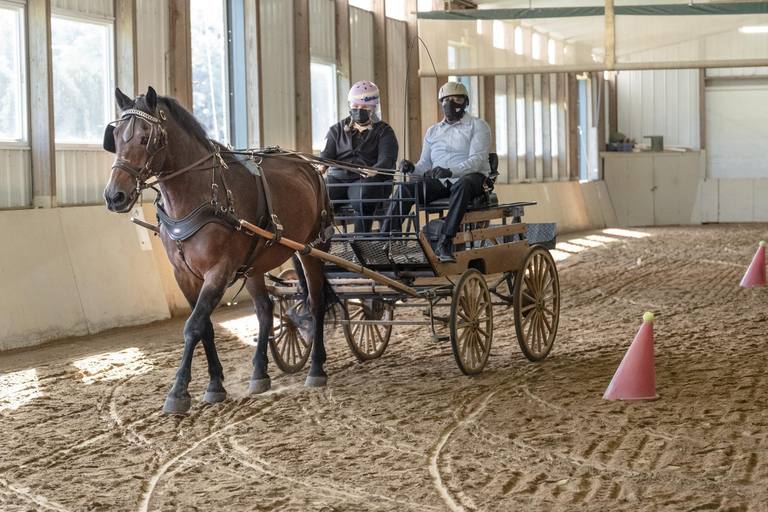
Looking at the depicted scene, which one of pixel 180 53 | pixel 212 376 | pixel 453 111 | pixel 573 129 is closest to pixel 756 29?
pixel 180 53

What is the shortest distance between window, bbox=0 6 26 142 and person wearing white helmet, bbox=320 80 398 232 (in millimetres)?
3492

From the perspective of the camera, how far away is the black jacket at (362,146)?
813 cm

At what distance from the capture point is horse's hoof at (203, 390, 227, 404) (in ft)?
21.6

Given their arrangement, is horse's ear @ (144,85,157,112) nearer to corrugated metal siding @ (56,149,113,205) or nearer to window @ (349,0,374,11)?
corrugated metal siding @ (56,149,113,205)

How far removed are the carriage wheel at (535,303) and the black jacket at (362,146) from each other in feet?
4.15

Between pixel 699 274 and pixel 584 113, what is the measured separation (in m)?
16.0

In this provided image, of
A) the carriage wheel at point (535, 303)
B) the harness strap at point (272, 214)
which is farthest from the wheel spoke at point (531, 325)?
the harness strap at point (272, 214)

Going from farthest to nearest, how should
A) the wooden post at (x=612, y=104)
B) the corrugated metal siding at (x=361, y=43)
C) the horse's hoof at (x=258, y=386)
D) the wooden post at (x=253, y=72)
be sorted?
the wooden post at (x=612, y=104) < the corrugated metal siding at (x=361, y=43) < the wooden post at (x=253, y=72) < the horse's hoof at (x=258, y=386)

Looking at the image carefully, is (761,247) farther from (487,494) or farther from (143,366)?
(487,494)

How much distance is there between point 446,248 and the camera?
24.6ft

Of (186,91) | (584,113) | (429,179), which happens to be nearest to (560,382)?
(429,179)

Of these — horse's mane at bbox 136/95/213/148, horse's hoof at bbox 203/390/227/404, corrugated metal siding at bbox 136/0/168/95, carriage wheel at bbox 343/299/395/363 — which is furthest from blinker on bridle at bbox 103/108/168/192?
corrugated metal siding at bbox 136/0/168/95

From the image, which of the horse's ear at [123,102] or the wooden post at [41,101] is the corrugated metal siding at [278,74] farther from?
the horse's ear at [123,102]

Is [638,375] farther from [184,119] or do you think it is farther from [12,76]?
[12,76]
